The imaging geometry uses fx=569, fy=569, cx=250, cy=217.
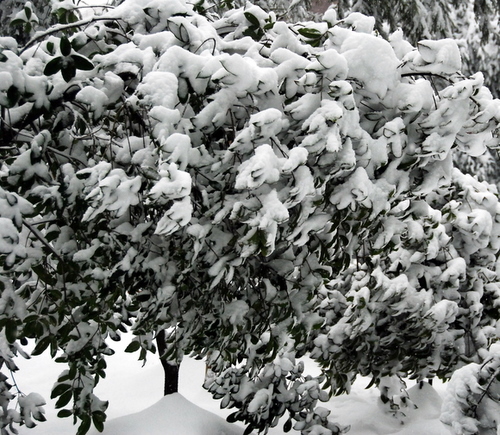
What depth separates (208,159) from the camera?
1714 mm

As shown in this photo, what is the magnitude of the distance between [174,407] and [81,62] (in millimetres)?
2403

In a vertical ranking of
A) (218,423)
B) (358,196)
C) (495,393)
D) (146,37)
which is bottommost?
(218,423)

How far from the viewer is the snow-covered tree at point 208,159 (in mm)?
1556

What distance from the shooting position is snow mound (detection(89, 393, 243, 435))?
3.27 meters

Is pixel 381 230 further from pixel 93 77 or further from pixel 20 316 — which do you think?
pixel 20 316

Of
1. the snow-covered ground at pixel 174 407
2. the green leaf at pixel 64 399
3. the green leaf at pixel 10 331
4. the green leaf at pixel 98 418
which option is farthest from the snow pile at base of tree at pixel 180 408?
the green leaf at pixel 10 331

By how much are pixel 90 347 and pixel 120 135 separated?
2.94 feet

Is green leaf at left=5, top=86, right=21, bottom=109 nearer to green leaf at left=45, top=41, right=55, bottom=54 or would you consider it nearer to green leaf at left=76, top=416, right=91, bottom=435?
green leaf at left=45, top=41, right=55, bottom=54

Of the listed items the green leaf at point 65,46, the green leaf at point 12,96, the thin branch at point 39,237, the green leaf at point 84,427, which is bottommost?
the green leaf at point 84,427

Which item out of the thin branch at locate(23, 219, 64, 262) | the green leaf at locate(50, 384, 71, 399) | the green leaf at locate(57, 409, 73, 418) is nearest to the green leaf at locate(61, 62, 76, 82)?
the thin branch at locate(23, 219, 64, 262)

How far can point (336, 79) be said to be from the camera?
1.63 metres

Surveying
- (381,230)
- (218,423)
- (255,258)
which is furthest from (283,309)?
(218,423)

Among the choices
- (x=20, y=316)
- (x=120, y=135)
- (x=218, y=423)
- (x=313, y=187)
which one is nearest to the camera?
(x=313, y=187)

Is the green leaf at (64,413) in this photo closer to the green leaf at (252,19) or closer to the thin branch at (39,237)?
the thin branch at (39,237)
